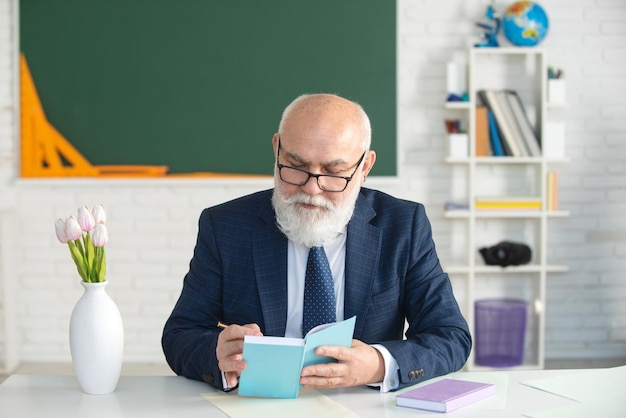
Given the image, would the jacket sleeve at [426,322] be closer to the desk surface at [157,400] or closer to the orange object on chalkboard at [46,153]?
the desk surface at [157,400]

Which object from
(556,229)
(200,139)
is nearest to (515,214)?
(556,229)

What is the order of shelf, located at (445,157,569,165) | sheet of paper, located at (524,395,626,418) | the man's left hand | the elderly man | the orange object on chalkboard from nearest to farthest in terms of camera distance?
sheet of paper, located at (524,395,626,418) < the man's left hand < the elderly man < shelf, located at (445,157,569,165) < the orange object on chalkboard

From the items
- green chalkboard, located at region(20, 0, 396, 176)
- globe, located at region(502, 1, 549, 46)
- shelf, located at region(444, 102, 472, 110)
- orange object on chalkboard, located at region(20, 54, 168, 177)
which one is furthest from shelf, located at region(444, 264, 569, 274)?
orange object on chalkboard, located at region(20, 54, 168, 177)

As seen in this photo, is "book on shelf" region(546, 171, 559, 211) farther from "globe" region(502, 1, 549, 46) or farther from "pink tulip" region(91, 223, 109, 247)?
"pink tulip" region(91, 223, 109, 247)

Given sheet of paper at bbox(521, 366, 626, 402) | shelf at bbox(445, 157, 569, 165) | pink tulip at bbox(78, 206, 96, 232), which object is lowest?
sheet of paper at bbox(521, 366, 626, 402)

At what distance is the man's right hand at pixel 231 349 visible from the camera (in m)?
1.68

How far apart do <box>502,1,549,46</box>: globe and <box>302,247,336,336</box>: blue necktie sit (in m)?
2.68

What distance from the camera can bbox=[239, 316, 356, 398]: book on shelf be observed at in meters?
1.56

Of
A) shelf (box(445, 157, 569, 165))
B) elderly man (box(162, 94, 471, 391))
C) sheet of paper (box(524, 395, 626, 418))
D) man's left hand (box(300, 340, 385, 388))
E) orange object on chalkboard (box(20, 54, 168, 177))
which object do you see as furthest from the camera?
orange object on chalkboard (box(20, 54, 168, 177))

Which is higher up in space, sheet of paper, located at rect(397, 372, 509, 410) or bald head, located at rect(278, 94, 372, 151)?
bald head, located at rect(278, 94, 372, 151)

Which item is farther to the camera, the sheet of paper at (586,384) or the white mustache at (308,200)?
the white mustache at (308,200)

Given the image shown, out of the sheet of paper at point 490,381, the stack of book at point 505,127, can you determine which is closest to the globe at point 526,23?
the stack of book at point 505,127

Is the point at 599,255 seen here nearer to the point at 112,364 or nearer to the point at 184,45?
the point at 184,45

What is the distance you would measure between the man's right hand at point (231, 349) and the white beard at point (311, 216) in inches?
14.9
